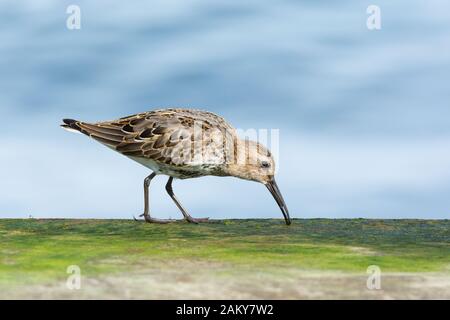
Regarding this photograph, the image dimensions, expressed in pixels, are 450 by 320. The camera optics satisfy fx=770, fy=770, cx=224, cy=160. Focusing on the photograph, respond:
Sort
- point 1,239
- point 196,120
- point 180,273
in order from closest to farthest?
point 180,273
point 1,239
point 196,120

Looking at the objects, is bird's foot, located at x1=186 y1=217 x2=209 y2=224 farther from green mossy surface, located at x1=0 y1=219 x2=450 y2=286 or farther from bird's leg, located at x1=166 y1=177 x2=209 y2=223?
green mossy surface, located at x1=0 y1=219 x2=450 y2=286

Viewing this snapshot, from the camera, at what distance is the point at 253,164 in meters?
12.0

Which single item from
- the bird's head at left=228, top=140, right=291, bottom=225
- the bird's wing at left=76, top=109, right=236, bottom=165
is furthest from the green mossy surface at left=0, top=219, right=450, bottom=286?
the bird's wing at left=76, top=109, right=236, bottom=165

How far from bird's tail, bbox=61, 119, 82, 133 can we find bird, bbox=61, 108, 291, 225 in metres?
0.39

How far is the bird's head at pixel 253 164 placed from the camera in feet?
39.4

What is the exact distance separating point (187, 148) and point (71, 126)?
232 cm

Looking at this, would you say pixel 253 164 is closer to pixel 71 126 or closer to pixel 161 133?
pixel 161 133

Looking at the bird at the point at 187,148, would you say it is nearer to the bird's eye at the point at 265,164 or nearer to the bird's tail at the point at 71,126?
the bird's eye at the point at 265,164

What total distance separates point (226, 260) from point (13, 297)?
2.36 metres

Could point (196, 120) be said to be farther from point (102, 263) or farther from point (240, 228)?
point (102, 263)

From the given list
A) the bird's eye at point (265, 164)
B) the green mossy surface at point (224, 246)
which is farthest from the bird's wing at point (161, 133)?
the green mossy surface at point (224, 246)

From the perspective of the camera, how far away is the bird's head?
39.4 ft
